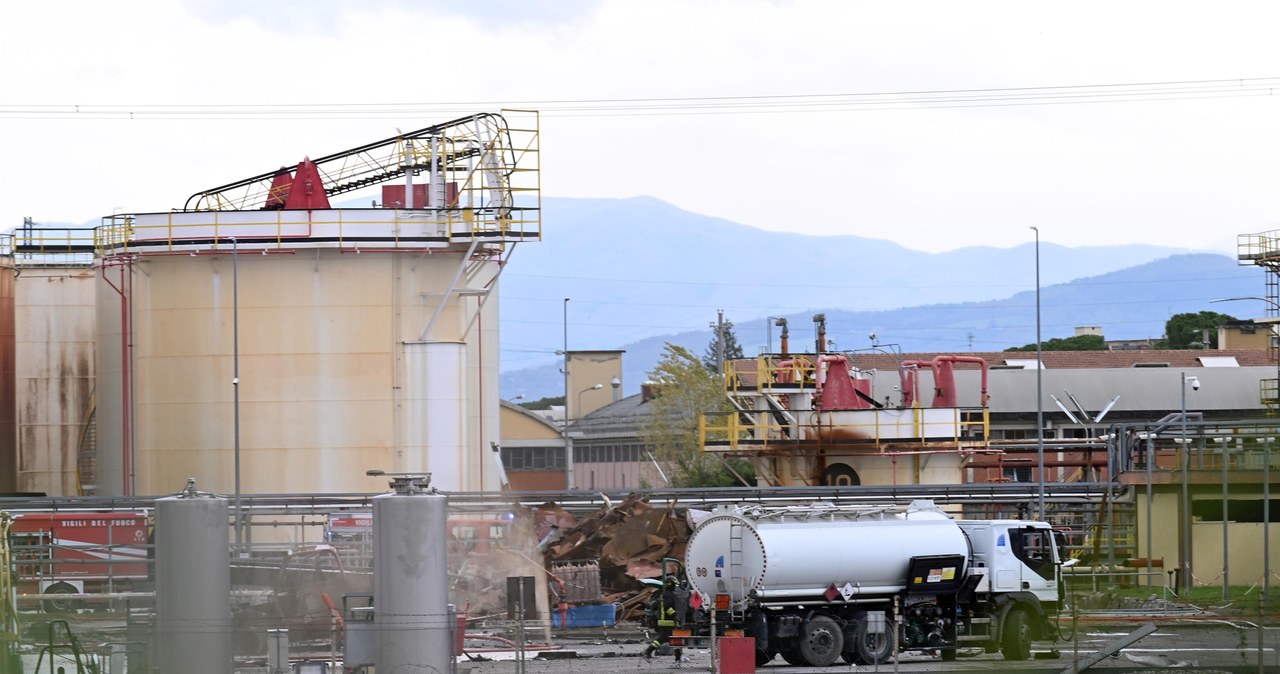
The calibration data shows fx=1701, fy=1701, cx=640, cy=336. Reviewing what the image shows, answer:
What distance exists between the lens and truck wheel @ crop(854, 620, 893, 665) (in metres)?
25.2

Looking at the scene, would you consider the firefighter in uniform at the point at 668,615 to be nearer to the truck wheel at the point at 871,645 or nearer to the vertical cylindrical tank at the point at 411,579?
the truck wheel at the point at 871,645

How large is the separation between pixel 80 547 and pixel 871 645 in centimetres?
1878

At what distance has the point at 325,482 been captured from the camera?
41.9m

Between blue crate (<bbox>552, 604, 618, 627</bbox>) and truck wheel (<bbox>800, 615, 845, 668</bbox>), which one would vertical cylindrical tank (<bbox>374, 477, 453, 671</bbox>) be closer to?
truck wheel (<bbox>800, 615, 845, 668</bbox>)

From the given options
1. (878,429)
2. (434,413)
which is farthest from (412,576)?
(878,429)

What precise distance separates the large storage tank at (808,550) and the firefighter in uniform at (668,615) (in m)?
0.37

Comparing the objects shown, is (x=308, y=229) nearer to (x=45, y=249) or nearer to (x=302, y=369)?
(x=302, y=369)

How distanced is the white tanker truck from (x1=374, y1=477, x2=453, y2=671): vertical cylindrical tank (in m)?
6.88

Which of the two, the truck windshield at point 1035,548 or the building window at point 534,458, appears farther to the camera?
the building window at point 534,458

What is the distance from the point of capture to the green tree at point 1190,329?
5202 inches

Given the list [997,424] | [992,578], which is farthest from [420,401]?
[997,424]

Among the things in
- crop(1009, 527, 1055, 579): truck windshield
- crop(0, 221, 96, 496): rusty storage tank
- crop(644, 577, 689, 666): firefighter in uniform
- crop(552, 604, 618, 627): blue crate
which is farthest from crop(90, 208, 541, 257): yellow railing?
crop(0, 221, 96, 496): rusty storage tank

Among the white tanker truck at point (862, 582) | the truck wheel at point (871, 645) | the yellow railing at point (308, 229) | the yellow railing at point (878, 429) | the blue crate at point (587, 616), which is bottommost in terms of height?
the blue crate at point (587, 616)

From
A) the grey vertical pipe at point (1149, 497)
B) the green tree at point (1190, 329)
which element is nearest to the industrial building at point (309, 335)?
the grey vertical pipe at point (1149, 497)
